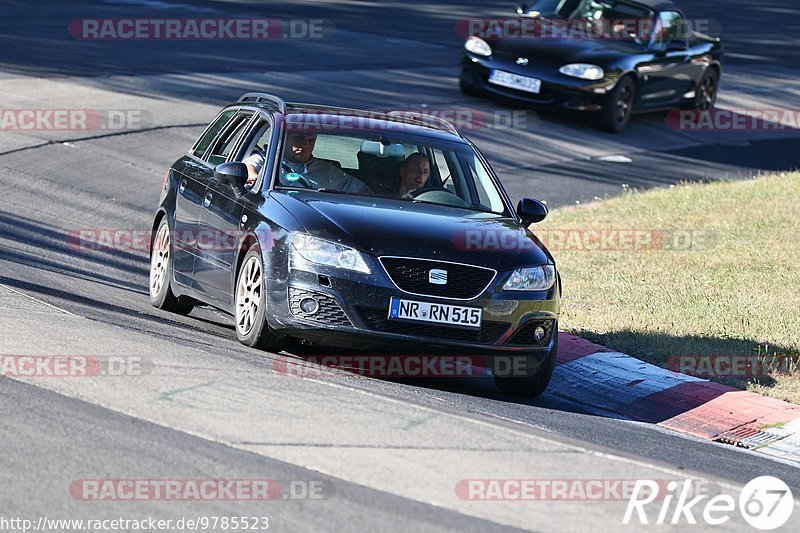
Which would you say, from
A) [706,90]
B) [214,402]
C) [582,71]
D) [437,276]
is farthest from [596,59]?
[214,402]

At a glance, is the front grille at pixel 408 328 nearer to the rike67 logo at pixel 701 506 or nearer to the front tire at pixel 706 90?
the rike67 logo at pixel 701 506

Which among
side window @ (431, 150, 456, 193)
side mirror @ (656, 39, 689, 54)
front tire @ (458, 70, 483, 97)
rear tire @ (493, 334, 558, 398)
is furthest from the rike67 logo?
side mirror @ (656, 39, 689, 54)

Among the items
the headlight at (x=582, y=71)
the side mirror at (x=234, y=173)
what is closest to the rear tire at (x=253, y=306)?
the side mirror at (x=234, y=173)

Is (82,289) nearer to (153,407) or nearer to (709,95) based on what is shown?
(153,407)

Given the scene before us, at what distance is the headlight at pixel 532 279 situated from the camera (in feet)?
28.0

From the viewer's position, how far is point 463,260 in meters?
8.37

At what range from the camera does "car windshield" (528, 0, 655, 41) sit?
21578mm

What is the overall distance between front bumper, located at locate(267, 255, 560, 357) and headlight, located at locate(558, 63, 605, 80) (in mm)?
12194

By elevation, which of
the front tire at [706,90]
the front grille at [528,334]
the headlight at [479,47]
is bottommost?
the front tire at [706,90]

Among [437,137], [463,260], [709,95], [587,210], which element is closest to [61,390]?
[463,260]


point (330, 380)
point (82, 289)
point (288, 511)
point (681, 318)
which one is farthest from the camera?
point (681, 318)

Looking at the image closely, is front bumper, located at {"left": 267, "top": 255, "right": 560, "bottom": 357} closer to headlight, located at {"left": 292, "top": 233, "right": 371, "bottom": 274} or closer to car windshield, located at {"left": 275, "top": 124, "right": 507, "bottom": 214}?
headlight, located at {"left": 292, "top": 233, "right": 371, "bottom": 274}

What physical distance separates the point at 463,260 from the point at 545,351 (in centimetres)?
89

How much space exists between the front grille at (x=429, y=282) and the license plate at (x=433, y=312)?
0.07m
